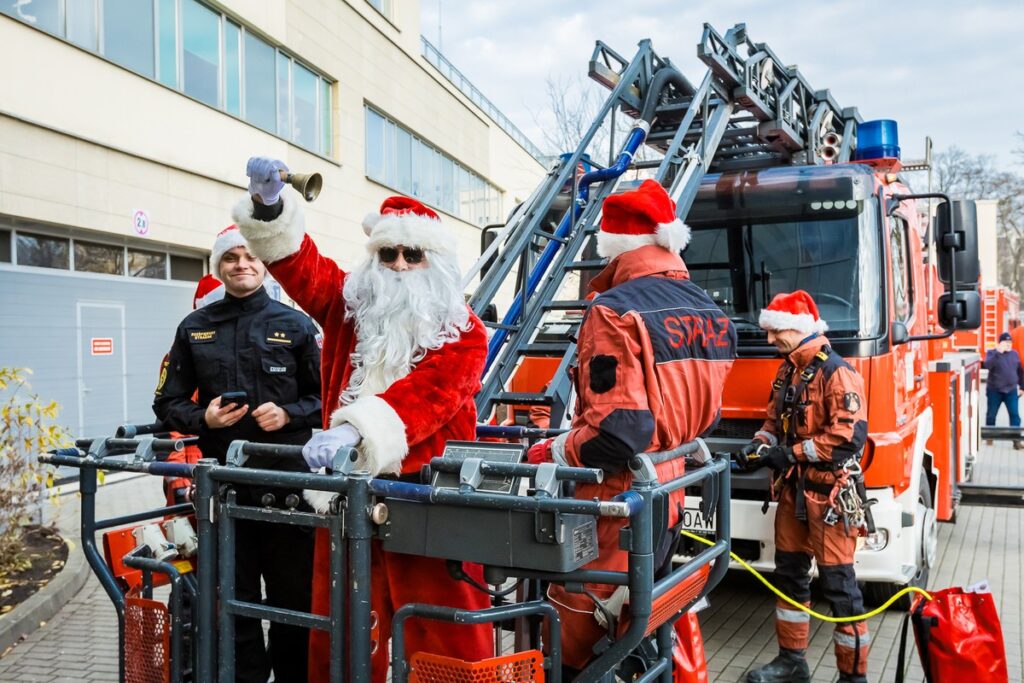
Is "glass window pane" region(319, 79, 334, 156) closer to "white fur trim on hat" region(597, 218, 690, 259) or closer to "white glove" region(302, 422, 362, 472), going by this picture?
"white fur trim on hat" region(597, 218, 690, 259)

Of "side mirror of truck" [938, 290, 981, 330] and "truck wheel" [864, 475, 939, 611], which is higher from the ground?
"side mirror of truck" [938, 290, 981, 330]

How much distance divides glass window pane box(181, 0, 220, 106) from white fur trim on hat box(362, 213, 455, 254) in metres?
10.2

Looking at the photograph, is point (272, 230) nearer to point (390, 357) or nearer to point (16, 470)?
point (390, 357)

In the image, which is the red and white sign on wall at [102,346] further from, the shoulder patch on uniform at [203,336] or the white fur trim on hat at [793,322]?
the white fur trim on hat at [793,322]

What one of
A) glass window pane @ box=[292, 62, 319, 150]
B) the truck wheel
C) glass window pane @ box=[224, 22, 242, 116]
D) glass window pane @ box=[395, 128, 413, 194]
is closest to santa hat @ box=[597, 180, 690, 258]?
the truck wheel

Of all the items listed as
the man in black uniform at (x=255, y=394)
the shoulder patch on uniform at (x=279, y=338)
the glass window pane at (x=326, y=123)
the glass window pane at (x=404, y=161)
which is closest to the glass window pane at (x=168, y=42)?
the glass window pane at (x=326, y=123)

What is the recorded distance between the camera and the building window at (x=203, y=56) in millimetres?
9930

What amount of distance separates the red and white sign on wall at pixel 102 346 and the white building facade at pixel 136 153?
15 mm

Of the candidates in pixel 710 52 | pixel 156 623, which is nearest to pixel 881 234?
pixel 710 52

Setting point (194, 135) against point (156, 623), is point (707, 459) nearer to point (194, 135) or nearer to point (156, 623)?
point (156, 623)

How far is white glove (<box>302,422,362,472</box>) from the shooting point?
2.36 metres

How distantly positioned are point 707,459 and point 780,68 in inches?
179

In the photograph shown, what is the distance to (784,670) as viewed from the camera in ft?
13.6

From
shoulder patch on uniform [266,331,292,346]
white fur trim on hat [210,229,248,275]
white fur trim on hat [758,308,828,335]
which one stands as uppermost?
white fur trim on hat [210,229,248,275]
